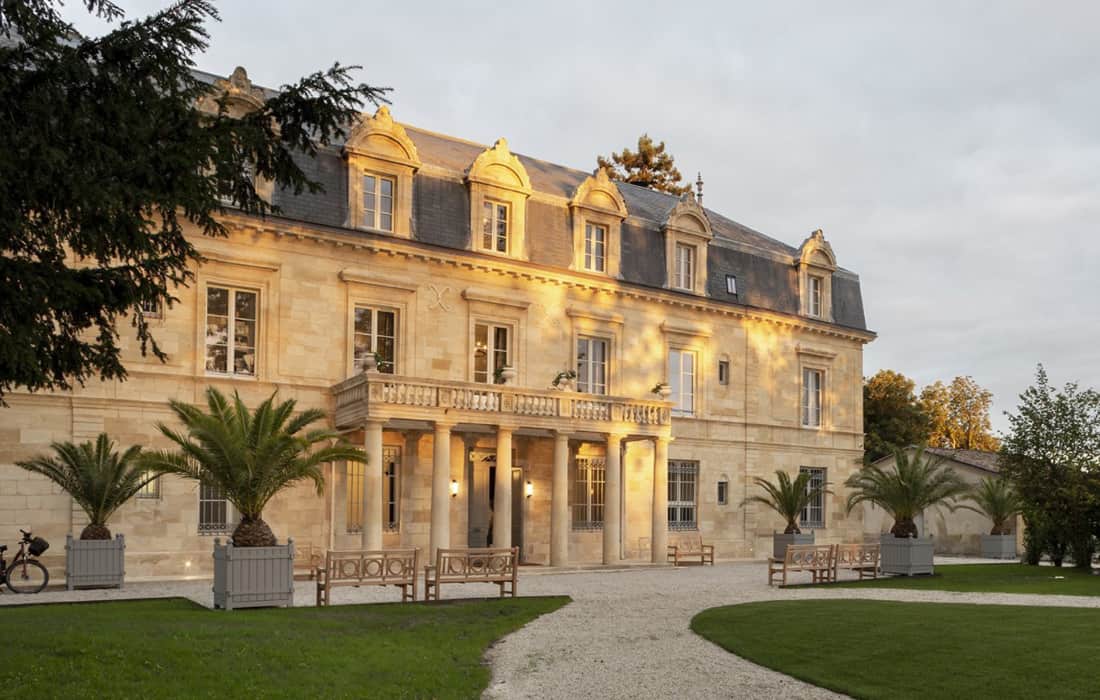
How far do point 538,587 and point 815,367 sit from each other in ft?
60.0

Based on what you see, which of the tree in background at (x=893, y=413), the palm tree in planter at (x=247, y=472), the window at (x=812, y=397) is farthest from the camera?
the tree in background at (x=893, y=413)

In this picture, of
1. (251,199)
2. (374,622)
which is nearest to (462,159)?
(374,622)

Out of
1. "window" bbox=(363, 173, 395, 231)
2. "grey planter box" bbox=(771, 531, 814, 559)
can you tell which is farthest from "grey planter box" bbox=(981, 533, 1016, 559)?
"window" bbox=(363, 173, 395, 231)

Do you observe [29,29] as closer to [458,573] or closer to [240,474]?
[240,474]

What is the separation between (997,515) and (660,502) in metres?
16.5

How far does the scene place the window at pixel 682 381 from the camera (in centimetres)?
3256

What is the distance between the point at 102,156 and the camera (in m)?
9.13

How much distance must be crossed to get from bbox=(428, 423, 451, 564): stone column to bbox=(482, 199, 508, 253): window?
244 inches

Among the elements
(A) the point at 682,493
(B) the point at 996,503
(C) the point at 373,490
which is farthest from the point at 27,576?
(B) the point at 996,503

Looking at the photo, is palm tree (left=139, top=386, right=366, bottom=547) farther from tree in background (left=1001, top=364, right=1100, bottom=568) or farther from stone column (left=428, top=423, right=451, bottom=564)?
tree in background (left=1001, top=364, right=1100, bottom=568)

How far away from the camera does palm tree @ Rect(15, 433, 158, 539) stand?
65.5 feet

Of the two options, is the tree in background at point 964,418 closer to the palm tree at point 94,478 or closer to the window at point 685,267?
the window at point 685,267

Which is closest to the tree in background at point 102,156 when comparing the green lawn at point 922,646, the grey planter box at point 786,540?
the green lawn at point 922,646

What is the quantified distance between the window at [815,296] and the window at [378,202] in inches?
655
